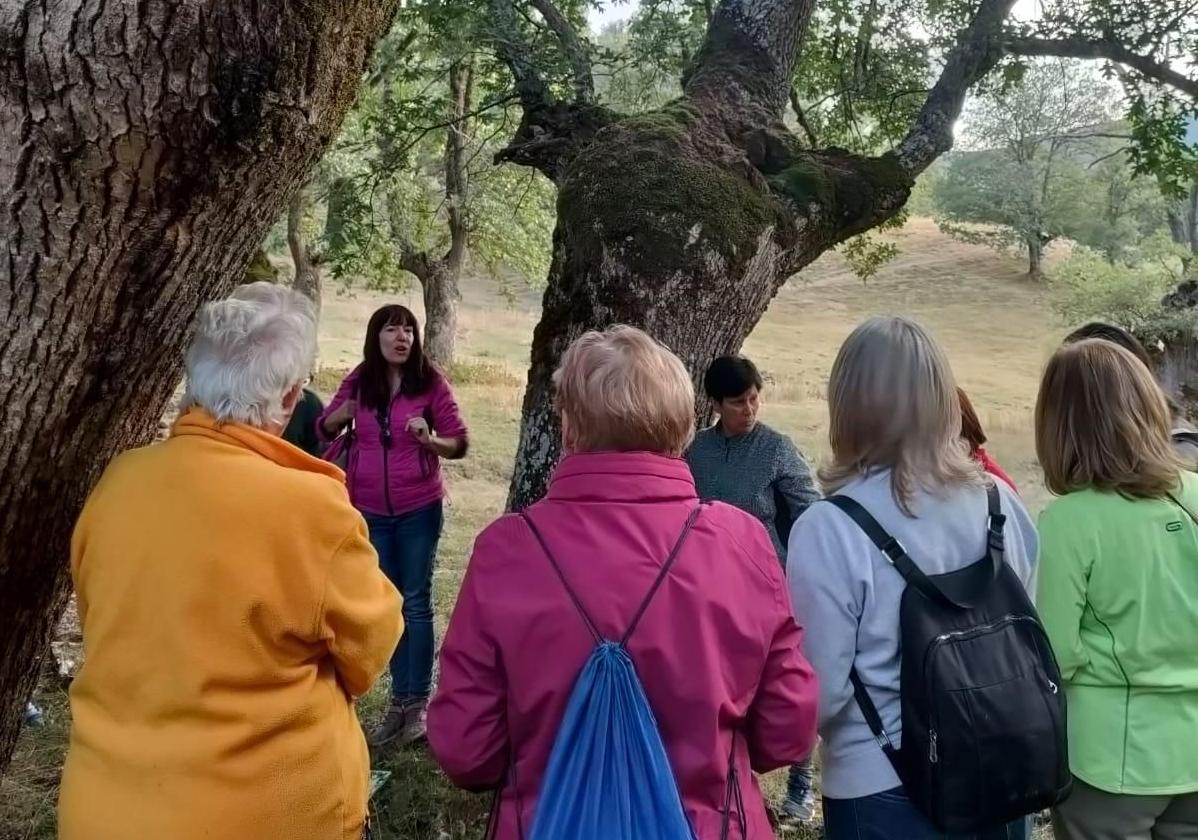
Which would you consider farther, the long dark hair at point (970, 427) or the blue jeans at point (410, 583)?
the blue jeans at point (410, 583)

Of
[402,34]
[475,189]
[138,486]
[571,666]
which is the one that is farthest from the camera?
[475,189]

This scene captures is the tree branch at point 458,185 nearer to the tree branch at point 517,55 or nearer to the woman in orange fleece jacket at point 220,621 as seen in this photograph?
the tree branch at point 517,55

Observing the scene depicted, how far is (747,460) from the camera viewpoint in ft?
13.4

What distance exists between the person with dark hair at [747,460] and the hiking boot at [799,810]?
1206 mm

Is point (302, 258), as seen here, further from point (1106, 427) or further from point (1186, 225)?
point (1186, 225)

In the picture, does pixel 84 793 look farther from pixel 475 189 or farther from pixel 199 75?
pixel 475 189

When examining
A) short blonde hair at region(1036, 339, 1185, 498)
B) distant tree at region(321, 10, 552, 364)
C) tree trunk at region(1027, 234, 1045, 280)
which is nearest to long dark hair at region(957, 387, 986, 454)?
short blonde hair at region(1036, 339, 1185, 498)

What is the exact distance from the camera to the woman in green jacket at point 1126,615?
2.38 meters

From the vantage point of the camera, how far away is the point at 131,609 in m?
1.93

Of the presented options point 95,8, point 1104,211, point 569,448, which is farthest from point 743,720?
point 1104,211

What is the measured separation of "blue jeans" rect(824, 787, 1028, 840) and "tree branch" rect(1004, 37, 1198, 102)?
5.33m

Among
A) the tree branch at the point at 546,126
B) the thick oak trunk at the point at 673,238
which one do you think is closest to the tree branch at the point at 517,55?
the tree branch at the point at 546,126

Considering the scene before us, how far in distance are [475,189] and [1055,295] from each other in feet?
108

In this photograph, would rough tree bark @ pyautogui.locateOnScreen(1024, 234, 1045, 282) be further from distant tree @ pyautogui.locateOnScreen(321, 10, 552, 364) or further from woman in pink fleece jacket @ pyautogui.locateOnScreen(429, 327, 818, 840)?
woman in pink fleece jacket @ pyautogui.locateOnScreen(429, 327, 818, 840)
